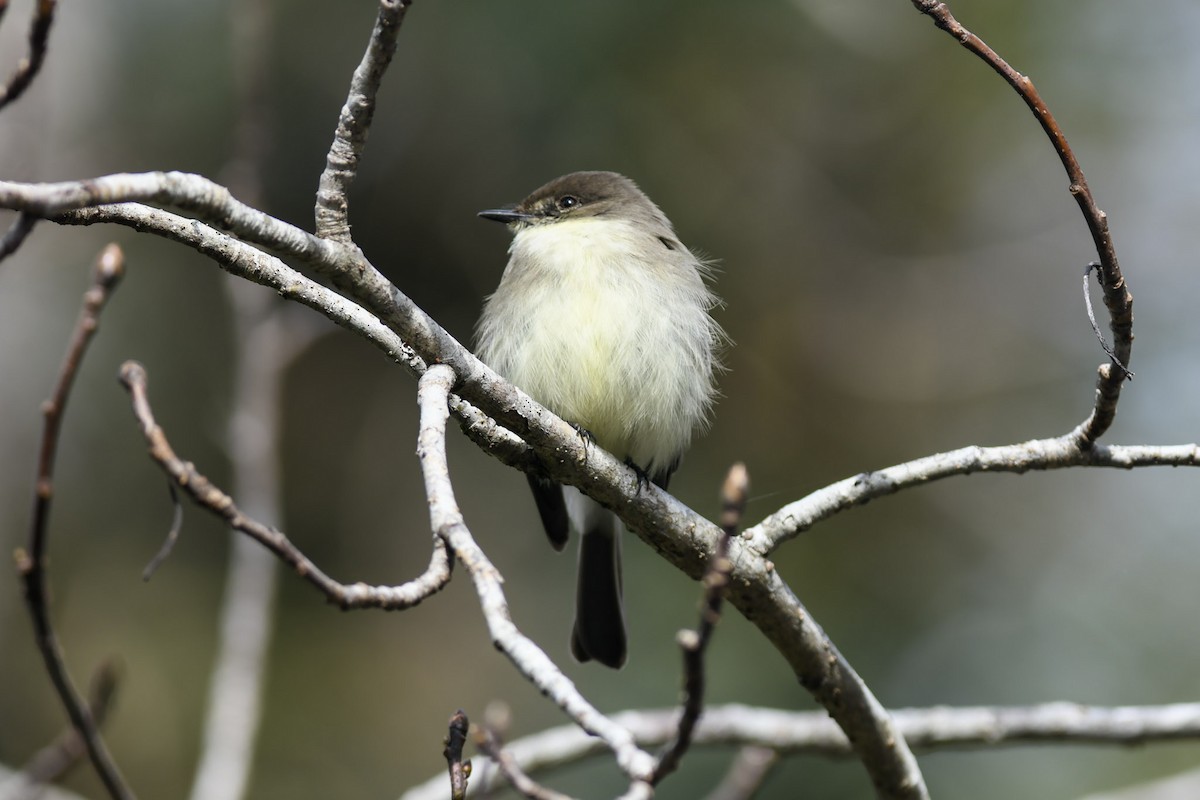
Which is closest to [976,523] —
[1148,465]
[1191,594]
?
[1191,594]

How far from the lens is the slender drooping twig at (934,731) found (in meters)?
4.38

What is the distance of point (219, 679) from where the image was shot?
4.40 m

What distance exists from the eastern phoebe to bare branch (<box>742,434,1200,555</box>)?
0.85 meters

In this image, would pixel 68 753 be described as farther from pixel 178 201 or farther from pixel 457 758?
pixel 178 201

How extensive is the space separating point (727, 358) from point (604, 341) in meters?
4.40

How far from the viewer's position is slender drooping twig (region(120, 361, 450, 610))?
6.16ft

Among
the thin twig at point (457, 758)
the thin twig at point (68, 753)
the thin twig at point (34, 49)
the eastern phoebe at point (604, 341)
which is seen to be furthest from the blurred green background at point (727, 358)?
the thin twig at point (34, 49)

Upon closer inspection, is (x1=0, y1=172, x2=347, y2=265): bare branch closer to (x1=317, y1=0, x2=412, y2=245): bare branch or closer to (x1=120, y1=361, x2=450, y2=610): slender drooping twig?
(x1=317, y1=0, x2=412, y2=245): bare branch

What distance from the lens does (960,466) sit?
10.9 feet

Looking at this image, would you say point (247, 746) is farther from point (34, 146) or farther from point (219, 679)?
point (34, 146)

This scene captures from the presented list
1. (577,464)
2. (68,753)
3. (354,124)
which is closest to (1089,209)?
(577,464)

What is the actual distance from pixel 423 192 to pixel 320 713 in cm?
366

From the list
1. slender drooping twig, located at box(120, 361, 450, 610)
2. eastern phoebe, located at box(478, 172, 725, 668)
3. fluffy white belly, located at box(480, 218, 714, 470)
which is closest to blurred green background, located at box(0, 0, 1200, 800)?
eastern phoebe, located at box(478, 172, 725, 668)

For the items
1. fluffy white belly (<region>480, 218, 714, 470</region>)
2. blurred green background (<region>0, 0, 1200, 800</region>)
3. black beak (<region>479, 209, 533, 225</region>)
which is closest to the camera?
fluffy white belly (<region>480, 218, 714, 470</region>)
